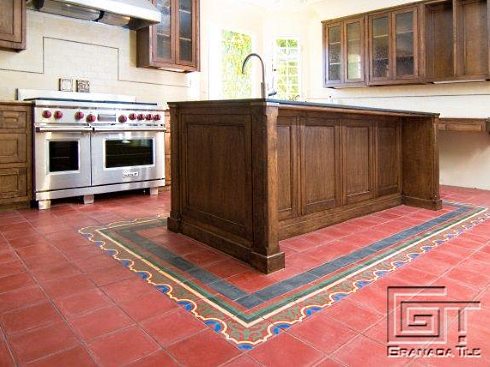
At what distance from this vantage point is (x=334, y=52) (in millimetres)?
6355

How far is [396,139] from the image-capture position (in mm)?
4043

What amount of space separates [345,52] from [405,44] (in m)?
0.95

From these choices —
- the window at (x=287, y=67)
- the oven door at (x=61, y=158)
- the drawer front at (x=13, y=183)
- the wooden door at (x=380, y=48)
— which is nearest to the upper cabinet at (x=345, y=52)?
the wooden door at (x=380, y=48)

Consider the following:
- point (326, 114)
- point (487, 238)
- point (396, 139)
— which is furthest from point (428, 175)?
point (326, 114)

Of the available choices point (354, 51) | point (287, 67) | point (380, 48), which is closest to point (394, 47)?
point (380, 48)

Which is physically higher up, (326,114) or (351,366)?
(326,114)

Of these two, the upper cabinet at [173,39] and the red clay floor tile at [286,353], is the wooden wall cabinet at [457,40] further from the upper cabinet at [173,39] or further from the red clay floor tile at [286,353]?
the red clay floor tile at [286,353]

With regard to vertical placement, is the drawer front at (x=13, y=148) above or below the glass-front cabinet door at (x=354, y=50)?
below

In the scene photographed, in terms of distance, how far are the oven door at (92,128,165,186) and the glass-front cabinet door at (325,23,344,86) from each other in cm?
304

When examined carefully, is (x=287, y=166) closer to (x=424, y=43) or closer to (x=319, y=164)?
(x=319, y=164)

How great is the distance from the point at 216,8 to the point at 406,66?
3.02m

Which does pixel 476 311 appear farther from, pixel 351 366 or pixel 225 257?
pixel 225 257

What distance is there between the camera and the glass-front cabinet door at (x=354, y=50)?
5.98 metres

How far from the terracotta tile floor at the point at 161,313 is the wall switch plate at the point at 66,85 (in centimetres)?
228
